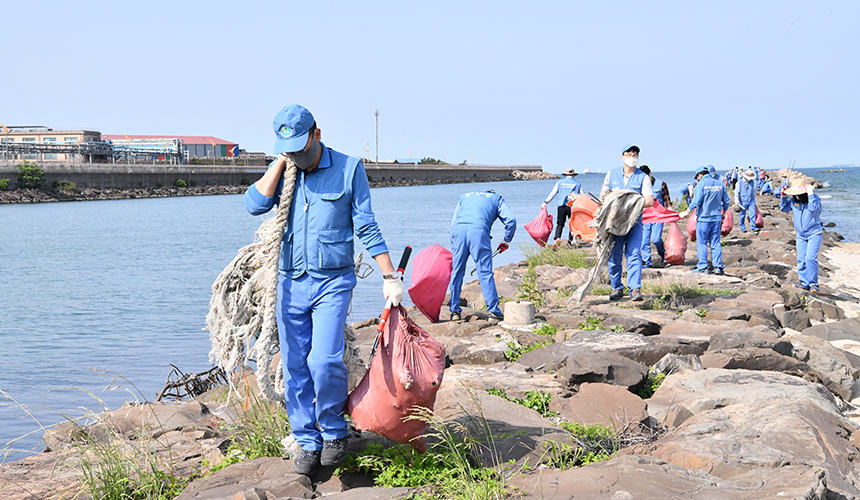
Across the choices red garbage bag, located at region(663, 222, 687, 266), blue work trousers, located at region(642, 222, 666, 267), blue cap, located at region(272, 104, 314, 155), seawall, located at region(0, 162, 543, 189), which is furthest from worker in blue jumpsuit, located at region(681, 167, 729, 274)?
seawall, located at region(0, 162, 543, 189)

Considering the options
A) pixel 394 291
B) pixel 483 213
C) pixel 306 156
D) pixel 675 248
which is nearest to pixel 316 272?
pixel 394 291

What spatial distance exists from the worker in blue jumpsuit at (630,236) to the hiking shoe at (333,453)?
6390 millimetres

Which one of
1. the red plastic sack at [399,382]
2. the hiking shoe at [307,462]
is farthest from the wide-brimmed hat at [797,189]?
the hiking shoe at [307,462]

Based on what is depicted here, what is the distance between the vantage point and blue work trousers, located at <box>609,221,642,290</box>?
9.69 meters

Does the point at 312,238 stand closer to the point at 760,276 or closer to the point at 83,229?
the point at 760,276

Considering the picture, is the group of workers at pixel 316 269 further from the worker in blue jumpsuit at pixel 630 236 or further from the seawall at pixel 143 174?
the seawall at pixel 143 174

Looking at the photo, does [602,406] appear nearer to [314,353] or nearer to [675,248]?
[314,353]

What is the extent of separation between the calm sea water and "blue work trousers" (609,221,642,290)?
4116 mm

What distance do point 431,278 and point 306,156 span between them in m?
4.71

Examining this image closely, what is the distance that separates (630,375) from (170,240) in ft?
77.9

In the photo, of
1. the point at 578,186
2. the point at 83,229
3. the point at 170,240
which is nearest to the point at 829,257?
the point at 578,186

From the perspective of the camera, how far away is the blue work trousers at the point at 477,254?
8.73 m

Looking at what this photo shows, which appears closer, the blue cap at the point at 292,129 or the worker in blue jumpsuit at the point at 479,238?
the blue cap at the point at 292,129

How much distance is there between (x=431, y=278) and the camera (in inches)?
340
